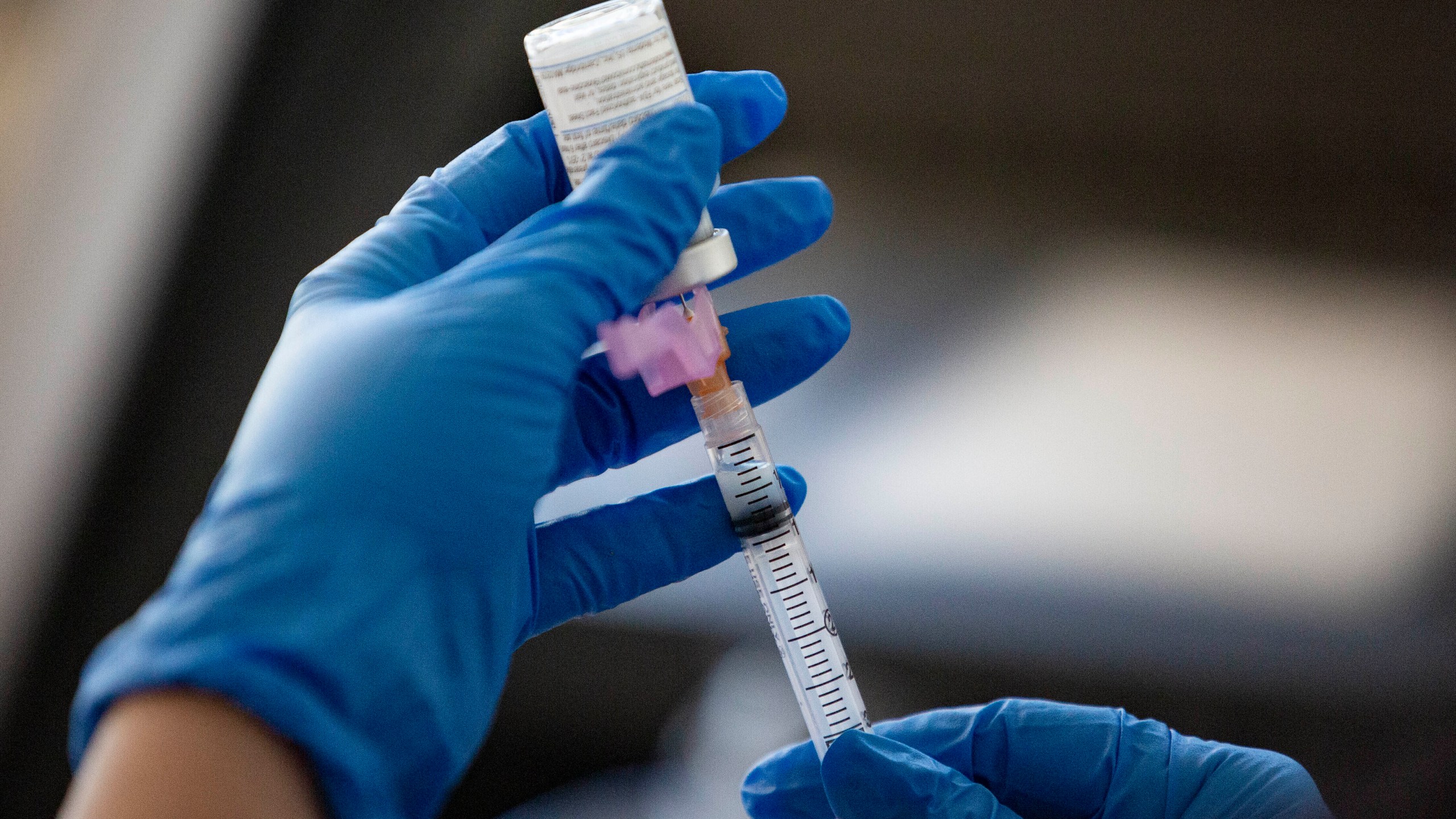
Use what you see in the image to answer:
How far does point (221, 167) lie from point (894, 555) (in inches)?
50.1

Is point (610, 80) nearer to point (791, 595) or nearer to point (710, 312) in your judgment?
point (710, 312)

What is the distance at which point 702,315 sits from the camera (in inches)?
32.3

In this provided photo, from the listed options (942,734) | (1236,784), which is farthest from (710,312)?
(1236,784)

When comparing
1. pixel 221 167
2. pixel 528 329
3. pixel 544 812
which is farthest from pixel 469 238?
pixel 544 812

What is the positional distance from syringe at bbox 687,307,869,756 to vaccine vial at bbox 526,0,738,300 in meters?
0.17

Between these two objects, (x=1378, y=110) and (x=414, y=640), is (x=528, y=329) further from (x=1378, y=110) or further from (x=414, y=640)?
(x=1378, y=110)

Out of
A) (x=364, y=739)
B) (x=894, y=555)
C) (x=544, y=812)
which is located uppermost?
(x=364, y=739)

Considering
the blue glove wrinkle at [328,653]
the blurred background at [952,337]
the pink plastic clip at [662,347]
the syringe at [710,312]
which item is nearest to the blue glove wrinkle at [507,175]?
Result: the syringe at [710,312]

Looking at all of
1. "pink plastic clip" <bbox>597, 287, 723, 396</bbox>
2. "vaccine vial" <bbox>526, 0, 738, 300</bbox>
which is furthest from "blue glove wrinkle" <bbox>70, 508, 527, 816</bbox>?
"vaccine vial" <bbox>526, 0, 738, 300</bbox>

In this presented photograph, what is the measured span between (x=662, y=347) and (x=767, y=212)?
27cm

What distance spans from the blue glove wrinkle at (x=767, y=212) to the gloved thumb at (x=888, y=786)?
494 mm

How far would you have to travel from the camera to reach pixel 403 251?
891 mm

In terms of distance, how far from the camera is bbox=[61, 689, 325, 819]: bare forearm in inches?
19.3

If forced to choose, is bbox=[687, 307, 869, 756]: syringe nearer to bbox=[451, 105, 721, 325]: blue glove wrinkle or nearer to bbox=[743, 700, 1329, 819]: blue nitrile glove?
bbox=[743, 700, 1329, 819]: blue nitrile glove
